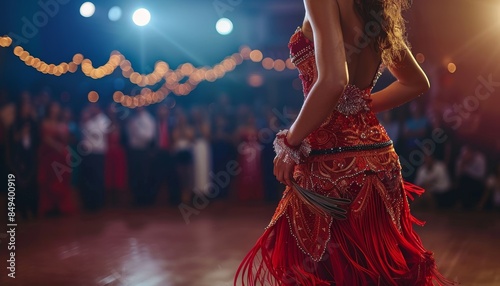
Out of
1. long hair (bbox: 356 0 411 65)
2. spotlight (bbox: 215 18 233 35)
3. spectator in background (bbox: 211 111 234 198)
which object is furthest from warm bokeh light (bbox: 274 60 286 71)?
long hair (bbox: 356 0 411 65)

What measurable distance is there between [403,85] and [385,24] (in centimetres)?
37

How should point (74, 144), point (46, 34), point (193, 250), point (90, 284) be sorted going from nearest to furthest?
point (90, 284)
point (193, 250)
point (74, 144)
point (46, 34)

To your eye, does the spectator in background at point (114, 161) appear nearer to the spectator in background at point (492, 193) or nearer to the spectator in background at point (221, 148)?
the spectator in background at point (221, 148)

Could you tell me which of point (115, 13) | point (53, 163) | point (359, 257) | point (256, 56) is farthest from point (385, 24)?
point (256, 56)

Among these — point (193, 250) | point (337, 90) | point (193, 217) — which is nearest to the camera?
point (337, 90)

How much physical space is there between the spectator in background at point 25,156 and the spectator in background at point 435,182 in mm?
5272

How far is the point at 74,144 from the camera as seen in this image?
8781mm

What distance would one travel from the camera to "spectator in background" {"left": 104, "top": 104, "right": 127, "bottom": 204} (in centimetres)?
930

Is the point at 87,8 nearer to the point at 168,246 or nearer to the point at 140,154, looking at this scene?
the point at 140,154

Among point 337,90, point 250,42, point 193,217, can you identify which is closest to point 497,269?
point 337,90

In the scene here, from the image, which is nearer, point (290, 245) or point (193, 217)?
point (290, 245)

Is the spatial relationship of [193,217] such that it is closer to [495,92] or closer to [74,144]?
[74,144]

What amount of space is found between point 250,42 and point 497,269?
13.4m

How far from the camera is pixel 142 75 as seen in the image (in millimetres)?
13211
